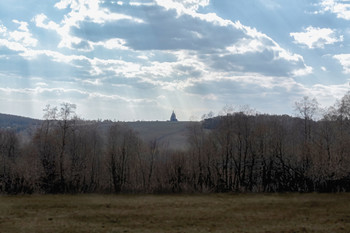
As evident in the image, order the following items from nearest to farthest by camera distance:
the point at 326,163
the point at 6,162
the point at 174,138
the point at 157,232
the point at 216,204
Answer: the point at 157,232
the point at 216,204
the point at 326,163
the point at 6,162
the point at 174,138

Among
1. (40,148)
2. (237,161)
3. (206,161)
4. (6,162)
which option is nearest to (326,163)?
(237,161)

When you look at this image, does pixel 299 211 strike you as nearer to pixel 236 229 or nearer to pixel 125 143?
pixel 236 229

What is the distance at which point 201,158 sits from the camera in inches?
2478

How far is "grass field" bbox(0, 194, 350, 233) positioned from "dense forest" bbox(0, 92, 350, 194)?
17812 mm

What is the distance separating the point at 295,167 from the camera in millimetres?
57750

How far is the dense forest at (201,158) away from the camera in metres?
53.3

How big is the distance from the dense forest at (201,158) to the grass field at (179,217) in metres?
17.8

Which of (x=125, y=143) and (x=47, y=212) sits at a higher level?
(x=125, y=143)

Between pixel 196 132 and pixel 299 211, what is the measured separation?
3480cm

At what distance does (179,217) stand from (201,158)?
35.3 metres

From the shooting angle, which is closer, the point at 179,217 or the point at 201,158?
the point at 179,217

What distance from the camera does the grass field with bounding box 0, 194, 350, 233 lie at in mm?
23234

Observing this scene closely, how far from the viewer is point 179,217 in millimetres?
27922

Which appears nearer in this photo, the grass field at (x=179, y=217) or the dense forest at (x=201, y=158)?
the grass field at (x=179, y=217)
